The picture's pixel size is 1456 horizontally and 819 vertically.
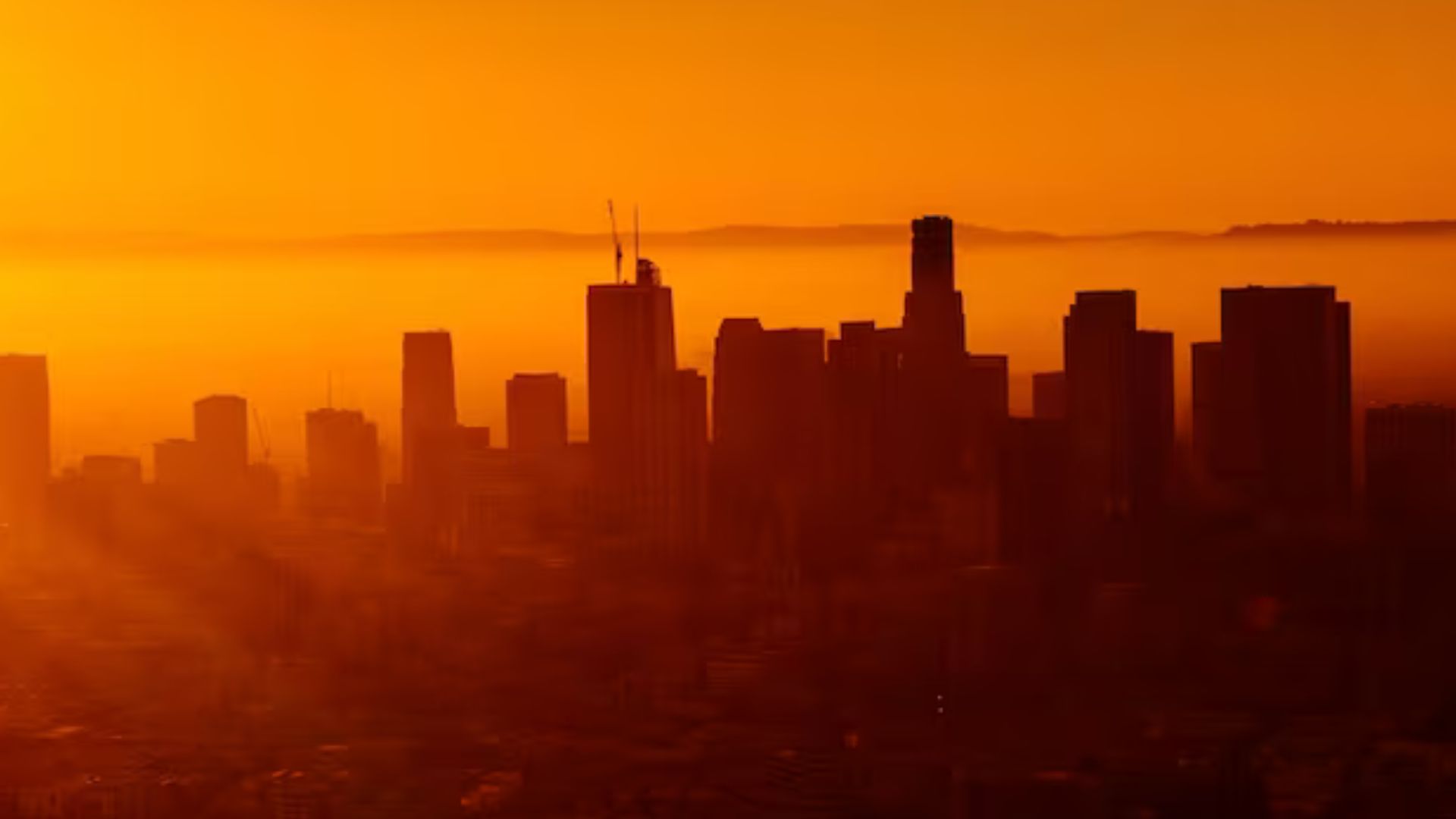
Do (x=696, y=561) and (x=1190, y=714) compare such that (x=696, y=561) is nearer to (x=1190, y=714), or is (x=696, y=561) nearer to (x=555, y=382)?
(x=555, y=382)

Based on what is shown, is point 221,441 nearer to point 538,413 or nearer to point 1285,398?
point 538,413

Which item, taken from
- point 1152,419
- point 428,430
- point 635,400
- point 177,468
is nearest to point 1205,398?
point 1152,419

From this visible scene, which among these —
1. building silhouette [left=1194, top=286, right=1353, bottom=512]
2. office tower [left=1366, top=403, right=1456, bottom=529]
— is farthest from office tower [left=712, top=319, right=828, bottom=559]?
office tower [left=1366, top=403, right=1456, bottom=529]

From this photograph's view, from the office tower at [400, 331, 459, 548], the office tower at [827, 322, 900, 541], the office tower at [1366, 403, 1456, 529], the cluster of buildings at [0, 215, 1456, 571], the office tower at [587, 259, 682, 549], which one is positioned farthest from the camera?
the office tower at [587, 259, 682, 549]

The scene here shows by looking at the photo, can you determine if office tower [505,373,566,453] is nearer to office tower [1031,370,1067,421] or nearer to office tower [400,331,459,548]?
office tower [400,331,459,548]

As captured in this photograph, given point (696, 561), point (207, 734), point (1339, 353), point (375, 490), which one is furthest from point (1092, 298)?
point (207, 734)

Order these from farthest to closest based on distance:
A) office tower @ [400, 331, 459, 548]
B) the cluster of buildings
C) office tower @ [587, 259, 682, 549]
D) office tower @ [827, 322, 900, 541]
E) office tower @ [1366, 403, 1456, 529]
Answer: office tower @ [587, 259, 682, 549] → office tower @ [400, 331, 459, 548] → office tower @ [827, 322, 900, 541] → the cluster of buildings → office tower @ [1366, 403, 1456, 529]
